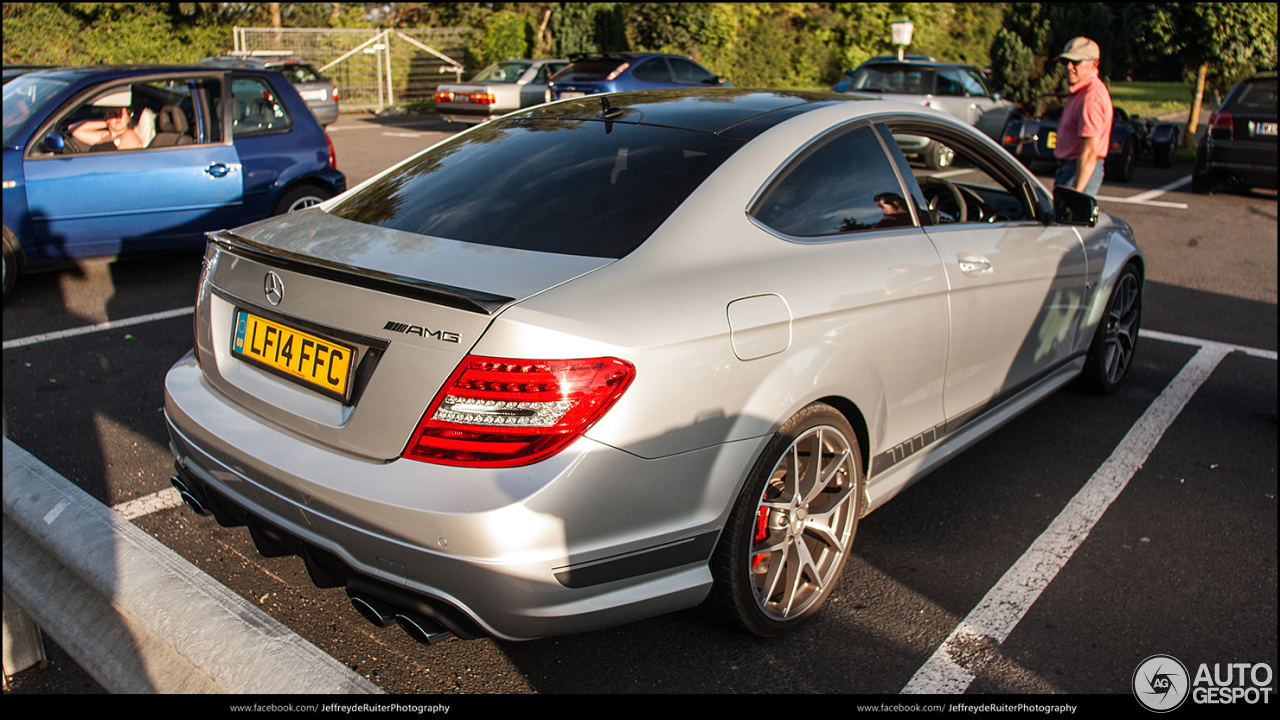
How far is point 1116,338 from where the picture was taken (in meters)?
4.78

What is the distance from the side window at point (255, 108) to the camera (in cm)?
700

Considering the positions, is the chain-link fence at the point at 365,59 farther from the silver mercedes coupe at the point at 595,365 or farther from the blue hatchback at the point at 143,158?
the silver mercedes coupe at the point at 595,365

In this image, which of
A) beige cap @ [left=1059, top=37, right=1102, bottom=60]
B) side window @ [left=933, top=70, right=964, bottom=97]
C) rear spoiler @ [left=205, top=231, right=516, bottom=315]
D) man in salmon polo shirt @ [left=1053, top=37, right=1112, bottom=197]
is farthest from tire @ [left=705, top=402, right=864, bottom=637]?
side window @ [left=933, top=70, right=964, bottom=97]

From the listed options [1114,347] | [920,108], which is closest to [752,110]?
[920,108]

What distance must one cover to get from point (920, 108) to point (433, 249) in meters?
1.97

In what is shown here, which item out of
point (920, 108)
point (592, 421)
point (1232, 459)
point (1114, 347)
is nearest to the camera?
point (592, 421)

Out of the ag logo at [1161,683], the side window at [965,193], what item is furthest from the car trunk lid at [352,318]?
the ag logo at [1161,683]

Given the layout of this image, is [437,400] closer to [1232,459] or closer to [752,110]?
[752,110]

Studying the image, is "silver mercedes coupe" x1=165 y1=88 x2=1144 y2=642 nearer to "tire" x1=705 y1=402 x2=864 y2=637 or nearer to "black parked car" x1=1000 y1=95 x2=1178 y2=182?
"tire" x1=705 y1=402 x2=864 y2=637

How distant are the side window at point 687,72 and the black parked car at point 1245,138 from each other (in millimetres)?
9075

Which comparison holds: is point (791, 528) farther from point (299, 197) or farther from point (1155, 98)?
point (1155, 98)

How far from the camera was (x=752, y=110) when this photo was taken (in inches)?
123

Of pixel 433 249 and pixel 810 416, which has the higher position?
pixel 433 249

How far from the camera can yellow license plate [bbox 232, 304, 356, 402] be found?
7.45ft
